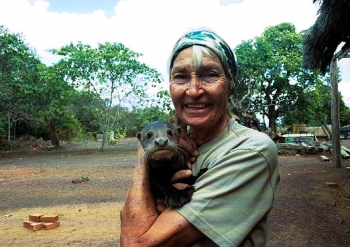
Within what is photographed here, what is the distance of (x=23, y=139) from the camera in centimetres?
3028

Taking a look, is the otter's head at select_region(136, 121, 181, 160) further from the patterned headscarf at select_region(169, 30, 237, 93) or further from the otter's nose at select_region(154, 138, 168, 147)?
the patterned headscarf at select_region(169, 30, 237, 93)

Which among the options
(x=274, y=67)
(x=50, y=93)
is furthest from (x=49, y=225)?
(x=274, y=67)

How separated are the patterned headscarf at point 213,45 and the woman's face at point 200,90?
0.03 m

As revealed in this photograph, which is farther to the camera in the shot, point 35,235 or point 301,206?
point 301,206

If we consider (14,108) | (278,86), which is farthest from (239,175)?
(278,86)

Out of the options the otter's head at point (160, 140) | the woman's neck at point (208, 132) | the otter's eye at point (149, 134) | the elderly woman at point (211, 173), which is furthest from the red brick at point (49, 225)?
the woman's neck at point (208, 132)

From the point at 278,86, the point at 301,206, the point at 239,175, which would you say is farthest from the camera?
the point at 278,86

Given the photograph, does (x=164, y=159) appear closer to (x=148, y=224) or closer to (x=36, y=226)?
(x=148, y=224)

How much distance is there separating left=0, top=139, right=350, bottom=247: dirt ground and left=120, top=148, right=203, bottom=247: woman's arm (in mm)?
4082

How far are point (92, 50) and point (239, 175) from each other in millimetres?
20955

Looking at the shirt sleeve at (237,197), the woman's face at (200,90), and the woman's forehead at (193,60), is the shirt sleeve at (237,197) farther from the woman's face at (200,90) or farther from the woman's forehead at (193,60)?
the woman's forehead at (193,60)

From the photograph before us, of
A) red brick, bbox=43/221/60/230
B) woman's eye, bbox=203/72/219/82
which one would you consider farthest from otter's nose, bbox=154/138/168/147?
red brick, bbox=43/221/60/230

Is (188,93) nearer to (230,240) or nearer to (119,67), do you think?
(230,240)

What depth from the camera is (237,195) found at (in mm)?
1661
